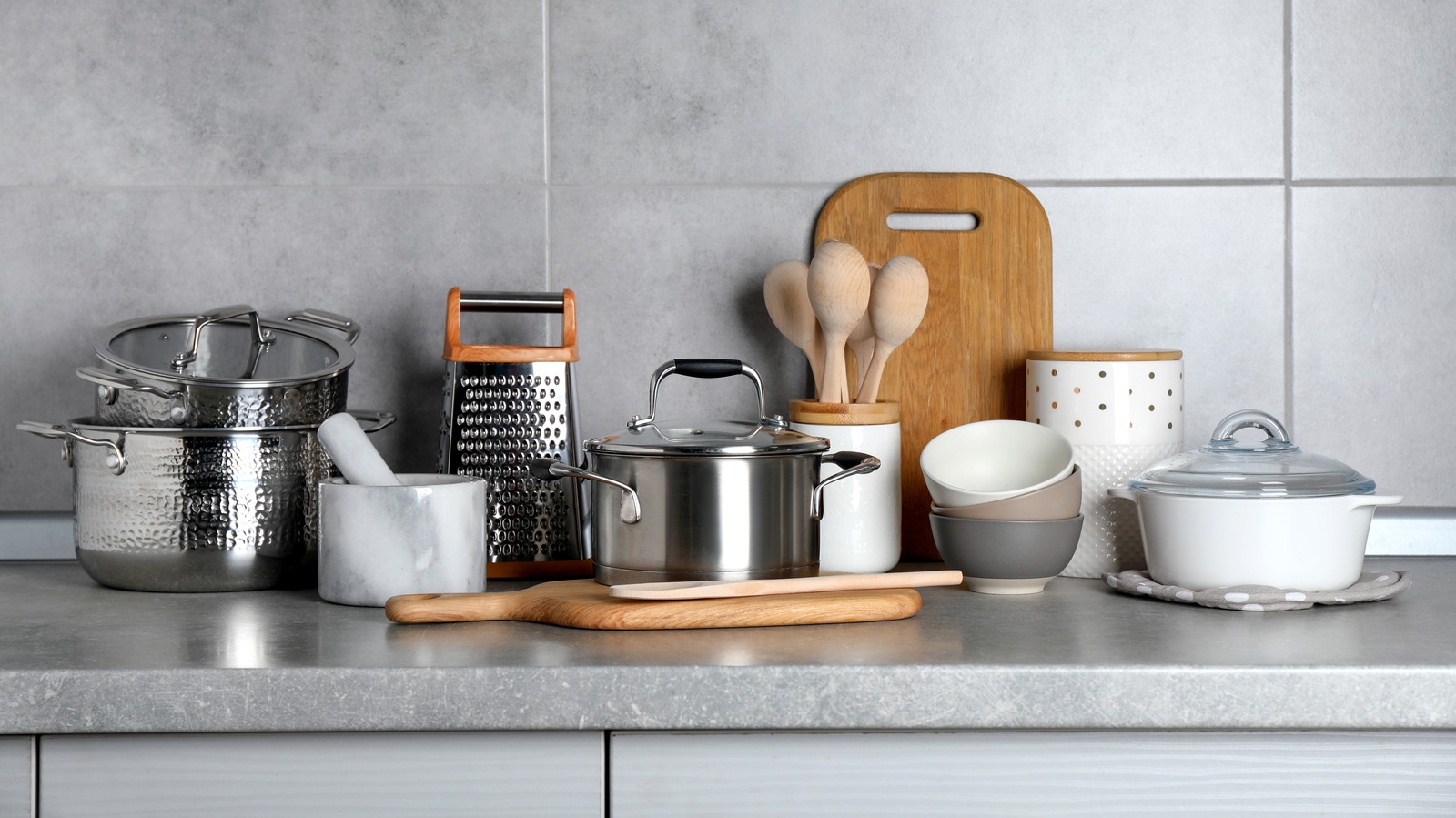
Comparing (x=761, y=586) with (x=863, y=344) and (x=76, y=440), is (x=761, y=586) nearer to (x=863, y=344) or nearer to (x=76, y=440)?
(x=863, y=344)

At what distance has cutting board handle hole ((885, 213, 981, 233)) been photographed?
4.19ft

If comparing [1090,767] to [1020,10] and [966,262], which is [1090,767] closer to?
[966,262]

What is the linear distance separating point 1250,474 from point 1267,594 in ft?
0.33

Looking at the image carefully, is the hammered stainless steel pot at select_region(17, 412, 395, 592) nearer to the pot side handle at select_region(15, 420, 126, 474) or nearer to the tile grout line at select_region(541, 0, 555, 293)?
the pot side handle at select_region(15, 420, 126, 474)

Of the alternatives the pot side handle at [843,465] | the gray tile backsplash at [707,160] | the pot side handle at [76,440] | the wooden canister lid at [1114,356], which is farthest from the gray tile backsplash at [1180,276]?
the pot side handle at [76,440]

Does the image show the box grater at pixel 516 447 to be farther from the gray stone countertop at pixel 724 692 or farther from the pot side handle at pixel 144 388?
the gray stone countertop at pixel 724 692

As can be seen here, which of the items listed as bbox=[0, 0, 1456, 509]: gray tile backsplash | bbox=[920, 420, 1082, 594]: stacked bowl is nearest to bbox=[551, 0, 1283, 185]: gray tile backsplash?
bbox=[0, 0, 1456, 509]: gray tile backsplash

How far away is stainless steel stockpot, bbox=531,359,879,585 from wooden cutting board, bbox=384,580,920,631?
0.18 ft

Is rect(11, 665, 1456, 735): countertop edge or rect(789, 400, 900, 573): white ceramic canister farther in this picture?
rect(789, 400, 900, 573): white ceramic canister

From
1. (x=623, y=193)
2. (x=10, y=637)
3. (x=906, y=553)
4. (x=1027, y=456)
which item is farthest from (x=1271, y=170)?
(x=10, y=637)

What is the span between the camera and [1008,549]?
0.99 meters

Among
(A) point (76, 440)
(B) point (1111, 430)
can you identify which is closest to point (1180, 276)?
(B) point (1111, 430)

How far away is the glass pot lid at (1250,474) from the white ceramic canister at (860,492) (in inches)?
8.7

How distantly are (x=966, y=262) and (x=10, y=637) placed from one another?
936mm
